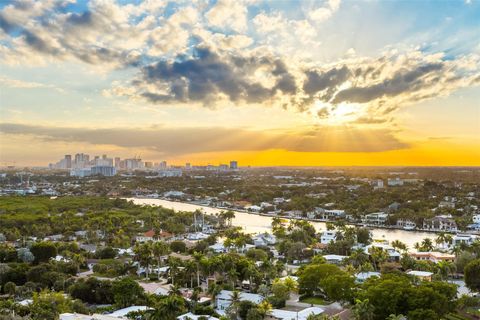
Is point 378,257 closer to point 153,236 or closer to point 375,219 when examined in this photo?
point 153,236

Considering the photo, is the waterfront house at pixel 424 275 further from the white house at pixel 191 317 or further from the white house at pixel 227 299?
the white house at pixel 191 317

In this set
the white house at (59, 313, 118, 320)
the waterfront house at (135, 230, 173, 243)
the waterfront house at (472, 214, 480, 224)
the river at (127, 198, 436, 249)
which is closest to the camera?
the white house at (59, 313, 118, 320)

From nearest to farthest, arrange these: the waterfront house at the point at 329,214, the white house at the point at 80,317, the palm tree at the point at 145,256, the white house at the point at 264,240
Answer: the white house at the point at 80,317 → the palm tree at the point at 145,256 → the white house at the point at 264,240 → the waterfront house at the point at 329,214

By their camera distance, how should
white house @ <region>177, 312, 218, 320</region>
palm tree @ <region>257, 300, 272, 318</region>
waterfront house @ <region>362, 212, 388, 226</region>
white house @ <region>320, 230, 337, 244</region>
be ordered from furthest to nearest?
waterfront house @ <region>362, 212, 388, 226</region>
white house @ <region>320, 230, 337, 244</region>
palm tree @ <region>257, 300, 272, 318</region>
white house @ <region>177, 312, 218, 320</region>

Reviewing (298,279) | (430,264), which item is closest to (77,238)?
(298,279)

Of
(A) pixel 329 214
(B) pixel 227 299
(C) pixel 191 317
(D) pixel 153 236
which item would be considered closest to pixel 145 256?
(B) pixel 227 299

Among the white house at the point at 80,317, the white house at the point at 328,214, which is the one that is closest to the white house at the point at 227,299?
the white house at the point at 80,317

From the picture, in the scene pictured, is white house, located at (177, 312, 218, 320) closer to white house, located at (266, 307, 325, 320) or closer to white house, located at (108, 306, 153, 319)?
white house, located at (108, 306, 153, 319)

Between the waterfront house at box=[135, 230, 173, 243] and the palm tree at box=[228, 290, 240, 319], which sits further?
the waterfront house at box=[135, 230, 173, 243]

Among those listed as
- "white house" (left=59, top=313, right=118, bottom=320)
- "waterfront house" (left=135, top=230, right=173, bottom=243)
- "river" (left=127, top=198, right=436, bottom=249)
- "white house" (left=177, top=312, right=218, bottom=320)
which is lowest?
"river" (left=127, top=198, right=436, bottom=249)

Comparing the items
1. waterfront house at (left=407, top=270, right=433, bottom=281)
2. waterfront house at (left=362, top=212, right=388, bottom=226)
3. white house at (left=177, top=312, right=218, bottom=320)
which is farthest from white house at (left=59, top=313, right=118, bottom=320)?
waterfront house at (left=362, top=212, right=388, bottom=226)
